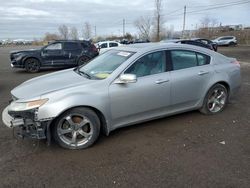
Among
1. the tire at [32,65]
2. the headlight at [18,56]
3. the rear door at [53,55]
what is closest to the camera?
the headlight at [18,56]

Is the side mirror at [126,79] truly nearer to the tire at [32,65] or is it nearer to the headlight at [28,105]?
the headlight at [28,105]

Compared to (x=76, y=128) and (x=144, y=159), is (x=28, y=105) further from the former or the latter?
(x=144, y=159)

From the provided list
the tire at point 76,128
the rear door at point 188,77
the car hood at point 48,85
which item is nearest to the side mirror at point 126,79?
the car hood at point 48,85

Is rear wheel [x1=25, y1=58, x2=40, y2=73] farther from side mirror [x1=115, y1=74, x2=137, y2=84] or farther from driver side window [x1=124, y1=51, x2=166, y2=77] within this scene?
side mirror [x1=115, y1=74, x2=137, y2=84]

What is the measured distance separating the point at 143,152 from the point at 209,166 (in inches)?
37.5

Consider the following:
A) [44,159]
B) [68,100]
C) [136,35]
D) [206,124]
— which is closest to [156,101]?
[206,124]

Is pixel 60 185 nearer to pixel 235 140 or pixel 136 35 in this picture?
pixel 235 140

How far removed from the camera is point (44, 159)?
3.52 metres

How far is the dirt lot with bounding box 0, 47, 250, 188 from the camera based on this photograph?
301 centimetres

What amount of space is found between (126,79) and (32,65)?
10.3 meters

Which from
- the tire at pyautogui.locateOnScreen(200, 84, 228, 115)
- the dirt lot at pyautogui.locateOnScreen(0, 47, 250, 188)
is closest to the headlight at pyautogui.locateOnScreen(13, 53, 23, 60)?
the dirt lot at pyautogui.locateOnScreen(0, 47, 250, 188)

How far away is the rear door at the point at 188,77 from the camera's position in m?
4.52

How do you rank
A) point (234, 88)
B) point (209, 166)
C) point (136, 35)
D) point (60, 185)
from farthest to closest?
point (136, 35) → point (234, 88) → point (209, 166) → point (60, 185)

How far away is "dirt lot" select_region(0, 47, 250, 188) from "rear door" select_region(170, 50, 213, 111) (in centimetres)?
48
